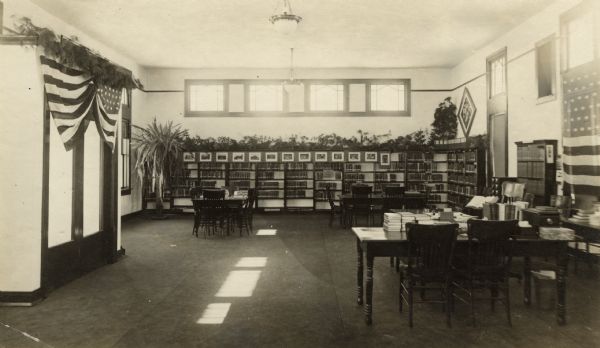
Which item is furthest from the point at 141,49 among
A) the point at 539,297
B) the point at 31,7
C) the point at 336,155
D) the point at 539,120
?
the point at 539,297

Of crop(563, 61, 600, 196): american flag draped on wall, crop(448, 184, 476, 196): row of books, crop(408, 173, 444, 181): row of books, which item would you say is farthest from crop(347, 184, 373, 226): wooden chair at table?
crop(563, 61, 600, 196): american flag draped on wall

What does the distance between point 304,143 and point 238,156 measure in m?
1.90

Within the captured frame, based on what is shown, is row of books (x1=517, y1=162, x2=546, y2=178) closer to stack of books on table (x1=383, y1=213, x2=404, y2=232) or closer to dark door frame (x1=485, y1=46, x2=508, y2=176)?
dark door frame (x1=485, y1=46, x2=508, y2=176)

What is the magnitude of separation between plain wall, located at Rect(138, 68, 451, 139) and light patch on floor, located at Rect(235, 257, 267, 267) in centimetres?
662

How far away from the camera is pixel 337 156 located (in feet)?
39.8

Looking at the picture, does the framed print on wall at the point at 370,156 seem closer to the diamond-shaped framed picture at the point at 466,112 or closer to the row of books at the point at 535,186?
the diamond-shaped framed picture at the point at 466,112

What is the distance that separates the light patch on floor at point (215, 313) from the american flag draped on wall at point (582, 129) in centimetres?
522

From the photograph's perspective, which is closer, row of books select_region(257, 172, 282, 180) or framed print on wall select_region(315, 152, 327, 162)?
framed print on wall select_region(315, 152, 327, 162)

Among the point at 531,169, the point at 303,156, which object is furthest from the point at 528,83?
the point at 303,156

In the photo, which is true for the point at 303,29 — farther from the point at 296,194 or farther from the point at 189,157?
the point at 189,157

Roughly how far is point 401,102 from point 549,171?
6375 millimetres

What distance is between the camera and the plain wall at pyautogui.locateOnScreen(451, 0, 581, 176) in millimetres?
7332

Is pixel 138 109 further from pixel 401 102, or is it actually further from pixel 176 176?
pixel 401 102

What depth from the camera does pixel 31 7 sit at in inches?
300
